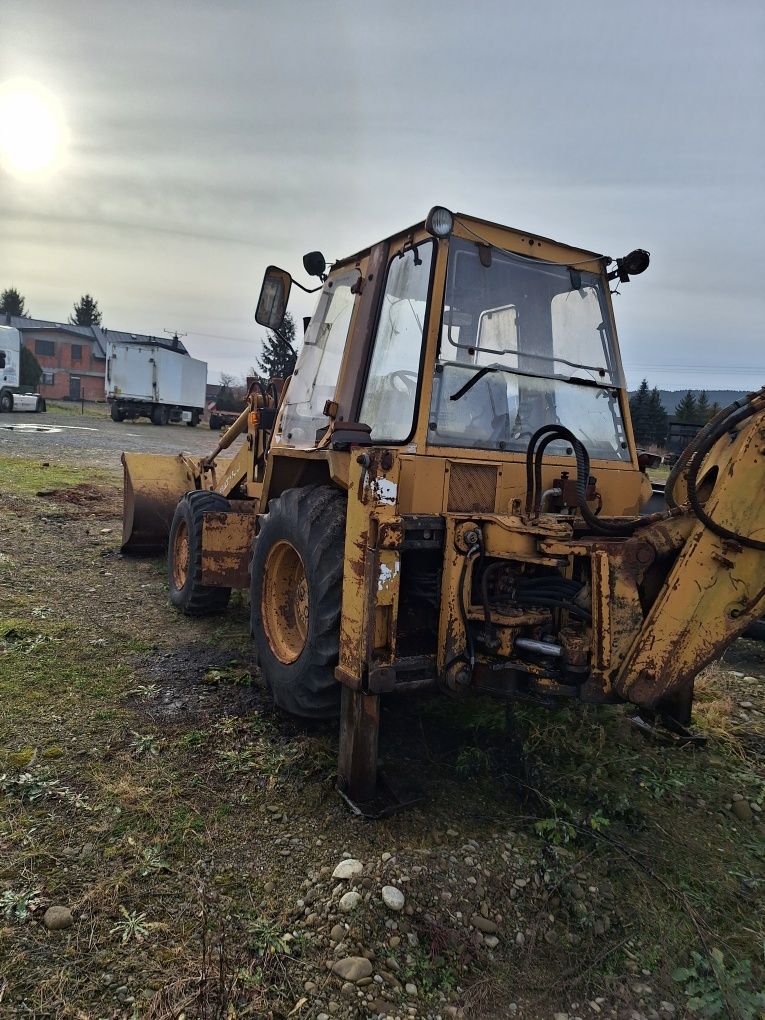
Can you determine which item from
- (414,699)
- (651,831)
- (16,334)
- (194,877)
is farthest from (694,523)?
(16,334)

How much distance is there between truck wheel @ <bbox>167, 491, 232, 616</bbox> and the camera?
5.39 metres

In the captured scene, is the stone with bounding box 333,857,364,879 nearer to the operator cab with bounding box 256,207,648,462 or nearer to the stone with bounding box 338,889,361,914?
the stone with bounding box 338,889,361,914

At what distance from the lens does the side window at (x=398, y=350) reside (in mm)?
3424

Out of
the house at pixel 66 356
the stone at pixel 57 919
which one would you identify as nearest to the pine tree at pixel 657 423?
the stone at pixel 57 919

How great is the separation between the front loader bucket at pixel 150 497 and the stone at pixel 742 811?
5615mm

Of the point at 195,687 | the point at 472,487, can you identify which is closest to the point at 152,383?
the point at 195,687

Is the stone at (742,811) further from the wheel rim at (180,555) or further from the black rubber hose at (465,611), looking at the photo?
the wheel rim at (180,555)

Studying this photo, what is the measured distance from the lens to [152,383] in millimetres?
30031

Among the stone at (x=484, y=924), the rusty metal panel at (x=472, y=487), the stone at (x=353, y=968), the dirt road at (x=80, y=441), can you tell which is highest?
the rusty metal panel at (x=472, y=487)

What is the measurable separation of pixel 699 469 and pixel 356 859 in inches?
80.3

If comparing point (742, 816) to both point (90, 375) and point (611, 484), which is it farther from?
point (90, 375)

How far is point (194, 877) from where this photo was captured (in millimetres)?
2555

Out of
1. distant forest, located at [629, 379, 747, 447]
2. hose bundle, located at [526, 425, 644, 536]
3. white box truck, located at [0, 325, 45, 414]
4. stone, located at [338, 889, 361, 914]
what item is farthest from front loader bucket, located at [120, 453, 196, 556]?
white box truck, located at [0, 325, 45, 414]

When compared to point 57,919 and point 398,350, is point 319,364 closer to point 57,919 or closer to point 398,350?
point 398,350
